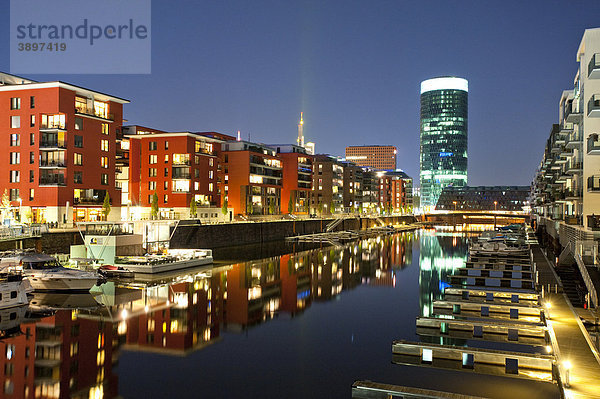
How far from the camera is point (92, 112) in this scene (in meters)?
78.4

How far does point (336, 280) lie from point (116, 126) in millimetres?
50399

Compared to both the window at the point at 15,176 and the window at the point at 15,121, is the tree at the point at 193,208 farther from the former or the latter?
the window at the point at 15,121

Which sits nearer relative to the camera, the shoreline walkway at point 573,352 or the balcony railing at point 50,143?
the shoreline walkway at point 573,352

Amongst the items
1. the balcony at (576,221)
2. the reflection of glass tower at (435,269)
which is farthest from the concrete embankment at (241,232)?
the balcony at (576,221)

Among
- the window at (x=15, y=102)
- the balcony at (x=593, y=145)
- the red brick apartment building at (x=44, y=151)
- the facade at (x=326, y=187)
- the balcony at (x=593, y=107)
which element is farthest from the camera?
the facade at (x=326, y=187)

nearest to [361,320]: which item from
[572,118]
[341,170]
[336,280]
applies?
[336,280]

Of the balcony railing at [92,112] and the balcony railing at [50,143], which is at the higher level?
the balcony railing at [92,112]

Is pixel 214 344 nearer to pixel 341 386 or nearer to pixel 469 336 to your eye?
pixel 341 386

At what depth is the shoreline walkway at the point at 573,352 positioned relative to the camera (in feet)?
55.8

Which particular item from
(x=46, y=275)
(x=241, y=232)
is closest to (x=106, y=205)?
(x=241, y=232)

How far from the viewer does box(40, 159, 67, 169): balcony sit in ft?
234

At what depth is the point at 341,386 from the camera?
22.3 metres

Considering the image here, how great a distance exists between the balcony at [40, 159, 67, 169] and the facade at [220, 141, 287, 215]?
161 feet

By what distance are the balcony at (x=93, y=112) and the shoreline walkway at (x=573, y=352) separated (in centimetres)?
6871
